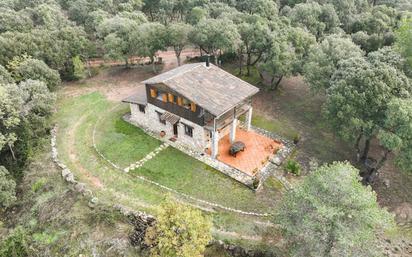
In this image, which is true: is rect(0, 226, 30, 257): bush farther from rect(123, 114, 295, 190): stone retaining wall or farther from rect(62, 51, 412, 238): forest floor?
rect(62, 51, 412, 238): forest floor

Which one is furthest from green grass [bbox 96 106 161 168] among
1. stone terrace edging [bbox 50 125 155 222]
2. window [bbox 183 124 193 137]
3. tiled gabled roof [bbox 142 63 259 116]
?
tiled gabled roof [bbox 142 63 259 116]

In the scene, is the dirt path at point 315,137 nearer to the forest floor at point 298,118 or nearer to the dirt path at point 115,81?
the forest floor at point 298,118

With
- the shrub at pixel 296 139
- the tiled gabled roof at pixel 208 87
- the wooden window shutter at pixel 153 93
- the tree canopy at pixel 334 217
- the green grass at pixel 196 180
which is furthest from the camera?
the shrub at pixel 296 139

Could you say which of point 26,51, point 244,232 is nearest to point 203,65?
point 244,232

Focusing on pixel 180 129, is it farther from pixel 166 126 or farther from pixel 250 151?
pixel 250 151

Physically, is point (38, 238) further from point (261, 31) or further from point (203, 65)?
point (261, 31)

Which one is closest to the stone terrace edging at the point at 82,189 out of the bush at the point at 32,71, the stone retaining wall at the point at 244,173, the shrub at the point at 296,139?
the stone retaining wall at the point at 244,173
